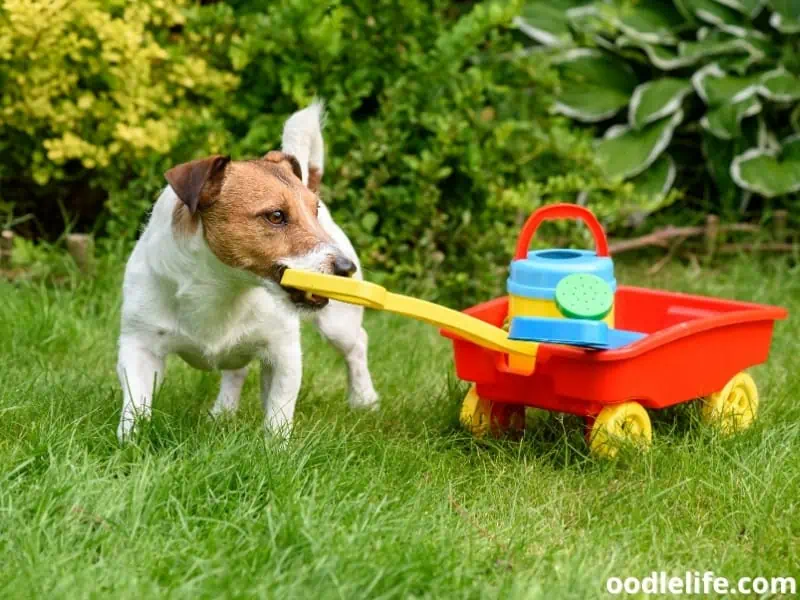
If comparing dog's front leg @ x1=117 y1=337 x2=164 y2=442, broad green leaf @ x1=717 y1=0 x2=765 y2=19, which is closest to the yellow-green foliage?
dog's front leg @ x1=117 y1=337 x2=164 y2=442

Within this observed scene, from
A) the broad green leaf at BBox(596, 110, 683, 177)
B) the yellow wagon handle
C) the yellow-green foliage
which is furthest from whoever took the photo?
the broad green leaf at BBox(596, 110, 683, 177)

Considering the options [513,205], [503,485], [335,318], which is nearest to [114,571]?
[503,485]

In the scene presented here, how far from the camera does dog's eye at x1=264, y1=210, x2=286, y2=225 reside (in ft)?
11.9

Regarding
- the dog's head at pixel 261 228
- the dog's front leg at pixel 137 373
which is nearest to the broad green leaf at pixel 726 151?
the dog's head at pixel 261 228

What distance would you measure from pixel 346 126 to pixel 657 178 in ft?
7.07

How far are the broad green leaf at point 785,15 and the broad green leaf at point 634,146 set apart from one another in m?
0.76

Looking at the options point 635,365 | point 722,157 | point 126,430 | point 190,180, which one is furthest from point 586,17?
point 126,430

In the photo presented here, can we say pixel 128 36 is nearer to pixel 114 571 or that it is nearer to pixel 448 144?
pixel 448 144

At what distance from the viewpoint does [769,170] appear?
7.05 metres

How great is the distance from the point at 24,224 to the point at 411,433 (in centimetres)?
307

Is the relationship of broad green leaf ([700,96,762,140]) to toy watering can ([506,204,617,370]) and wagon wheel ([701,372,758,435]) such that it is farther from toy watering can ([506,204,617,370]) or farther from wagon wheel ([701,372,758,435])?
toy watering can ([506,204,617,370])

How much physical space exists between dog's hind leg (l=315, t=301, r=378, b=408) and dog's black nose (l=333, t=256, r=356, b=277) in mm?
924

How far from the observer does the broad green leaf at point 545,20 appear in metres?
7.33

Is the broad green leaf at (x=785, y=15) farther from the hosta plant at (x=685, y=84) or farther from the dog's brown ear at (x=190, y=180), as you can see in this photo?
the dog's brown ear at (x=190, y=180)
